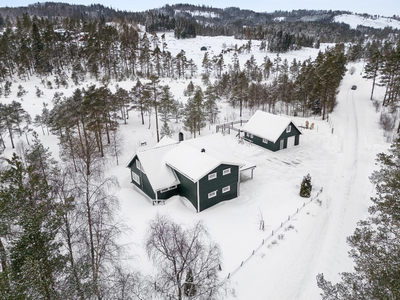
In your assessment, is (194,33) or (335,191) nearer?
(335,191)

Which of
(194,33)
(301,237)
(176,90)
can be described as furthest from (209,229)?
(194,33)

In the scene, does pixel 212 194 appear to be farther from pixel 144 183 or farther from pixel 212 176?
pixel 144 183

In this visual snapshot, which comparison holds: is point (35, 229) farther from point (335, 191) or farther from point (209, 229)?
point (335, 191)

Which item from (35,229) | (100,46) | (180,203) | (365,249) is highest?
(100,46)

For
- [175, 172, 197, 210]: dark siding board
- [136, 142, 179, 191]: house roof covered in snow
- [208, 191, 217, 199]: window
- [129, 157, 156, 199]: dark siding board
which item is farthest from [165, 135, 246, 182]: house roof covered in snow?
[129, 157, 156, 199]: dark siding board

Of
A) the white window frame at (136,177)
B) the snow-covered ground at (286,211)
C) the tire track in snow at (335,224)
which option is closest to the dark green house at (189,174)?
the white window frame at (136,177)

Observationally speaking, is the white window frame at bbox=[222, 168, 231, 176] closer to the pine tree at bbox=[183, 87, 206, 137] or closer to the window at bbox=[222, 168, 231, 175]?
the window at bbox=[222, 168, 231, 175]
